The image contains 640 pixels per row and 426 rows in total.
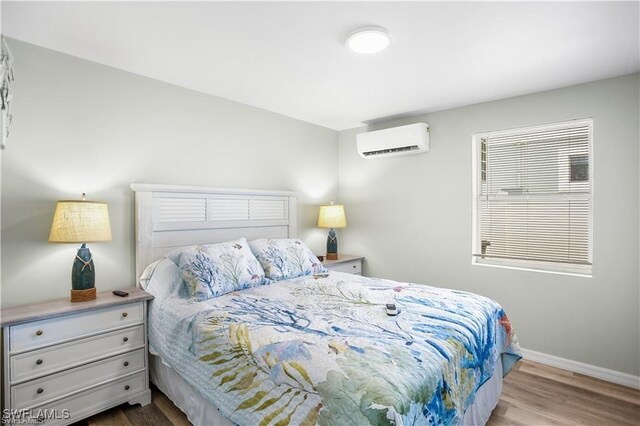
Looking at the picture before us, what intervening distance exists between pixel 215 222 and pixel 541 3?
2776 millimetres

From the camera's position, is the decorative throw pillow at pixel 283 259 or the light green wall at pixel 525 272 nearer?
the light green wall at pixel 525 272

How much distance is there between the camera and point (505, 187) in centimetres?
328

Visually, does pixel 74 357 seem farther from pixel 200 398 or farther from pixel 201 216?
pixel 201 216

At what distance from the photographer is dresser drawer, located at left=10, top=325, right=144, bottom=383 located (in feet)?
5.99

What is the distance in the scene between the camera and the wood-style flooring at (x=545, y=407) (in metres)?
2.12

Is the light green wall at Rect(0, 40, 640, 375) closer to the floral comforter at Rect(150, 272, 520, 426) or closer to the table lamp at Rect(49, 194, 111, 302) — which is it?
the table lamp at Rect(49, 194, 111, 302)

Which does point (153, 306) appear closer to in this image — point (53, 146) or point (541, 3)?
point (53, 146)

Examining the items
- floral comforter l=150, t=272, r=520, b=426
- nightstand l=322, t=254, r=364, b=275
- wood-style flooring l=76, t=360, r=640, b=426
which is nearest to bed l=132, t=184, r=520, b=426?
floral comforter l=150, t=272, r=520, b=426

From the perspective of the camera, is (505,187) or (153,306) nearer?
(153,306)

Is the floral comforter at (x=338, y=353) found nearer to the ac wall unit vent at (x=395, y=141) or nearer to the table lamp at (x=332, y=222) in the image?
the table lamp at (x=332, y=222)

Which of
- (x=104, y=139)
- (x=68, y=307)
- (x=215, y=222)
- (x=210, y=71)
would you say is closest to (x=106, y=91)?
(x=104, y=139)

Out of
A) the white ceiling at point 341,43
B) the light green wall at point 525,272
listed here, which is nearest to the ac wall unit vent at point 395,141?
the light green wall at point 525,272

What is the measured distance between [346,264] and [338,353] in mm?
2490

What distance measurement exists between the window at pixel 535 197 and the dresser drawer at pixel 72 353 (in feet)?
10.3
